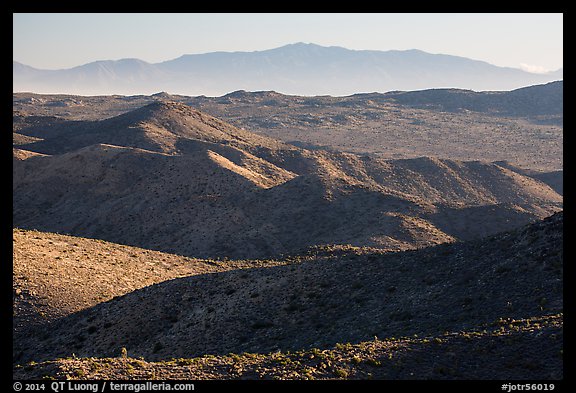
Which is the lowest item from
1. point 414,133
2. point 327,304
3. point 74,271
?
point 327,304

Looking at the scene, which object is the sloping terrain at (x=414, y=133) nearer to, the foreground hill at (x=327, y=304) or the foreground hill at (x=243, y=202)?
the foreground hill at (x=243, y=202)

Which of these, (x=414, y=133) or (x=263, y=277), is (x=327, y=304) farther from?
(x=414, y=133)

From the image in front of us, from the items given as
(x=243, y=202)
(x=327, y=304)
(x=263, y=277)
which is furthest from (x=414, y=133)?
(x=327, y=304)

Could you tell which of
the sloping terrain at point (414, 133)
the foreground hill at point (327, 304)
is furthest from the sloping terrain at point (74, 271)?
the sloping terrain at point (414, 133)

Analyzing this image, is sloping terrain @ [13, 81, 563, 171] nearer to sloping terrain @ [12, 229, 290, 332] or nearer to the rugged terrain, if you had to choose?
the rugged terrain

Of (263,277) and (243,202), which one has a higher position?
(243,202)

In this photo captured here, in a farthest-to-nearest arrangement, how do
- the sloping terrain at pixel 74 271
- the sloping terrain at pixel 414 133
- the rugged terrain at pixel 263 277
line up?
the sloping terrain at pixel 414 133
the sloping terrain at pixel 74 271
the rugged terrain at pixel 263 277

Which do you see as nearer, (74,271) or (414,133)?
(74,271)
